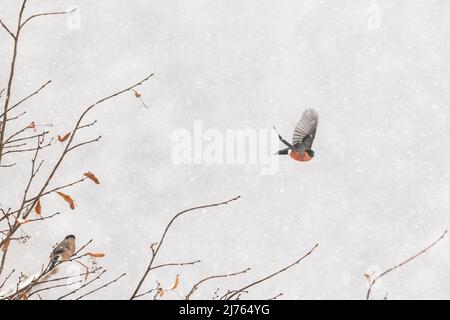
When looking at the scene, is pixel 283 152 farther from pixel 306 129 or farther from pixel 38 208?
pixel 38 208

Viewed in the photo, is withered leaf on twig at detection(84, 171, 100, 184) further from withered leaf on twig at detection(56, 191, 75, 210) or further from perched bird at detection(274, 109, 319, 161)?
perched bird at detection(274, 109, 319, 161)

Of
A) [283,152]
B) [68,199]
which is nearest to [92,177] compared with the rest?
[68,199]

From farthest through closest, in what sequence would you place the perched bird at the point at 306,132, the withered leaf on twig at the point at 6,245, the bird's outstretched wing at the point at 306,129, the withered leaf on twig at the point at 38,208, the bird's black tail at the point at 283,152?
the bird's outstretched wing at the point at 306,129, the perched bird at the point at 306,132, the bird's black tail at the point at 283,152, the withered leaf on twig at the point at 38,208, the withered leaf on twig at the point at 6,245

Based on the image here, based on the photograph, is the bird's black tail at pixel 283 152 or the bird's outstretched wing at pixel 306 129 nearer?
the bird's black tail at pixel 283 152

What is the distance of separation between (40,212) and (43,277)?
0.86ft

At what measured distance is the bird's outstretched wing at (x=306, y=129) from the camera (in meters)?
8.62

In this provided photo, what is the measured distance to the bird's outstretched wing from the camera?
8625 millimetres

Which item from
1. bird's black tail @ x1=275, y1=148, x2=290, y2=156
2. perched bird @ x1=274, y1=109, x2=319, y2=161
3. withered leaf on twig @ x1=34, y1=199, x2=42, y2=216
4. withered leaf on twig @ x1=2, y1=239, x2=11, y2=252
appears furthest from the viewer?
perched bird @ x1=274, y1=109, x2=319, y2=161

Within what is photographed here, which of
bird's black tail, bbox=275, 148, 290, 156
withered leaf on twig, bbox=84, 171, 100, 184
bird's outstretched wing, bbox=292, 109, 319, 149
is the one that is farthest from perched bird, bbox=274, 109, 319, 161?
withered leaf on twig, bbox=84, 171, 100, 184

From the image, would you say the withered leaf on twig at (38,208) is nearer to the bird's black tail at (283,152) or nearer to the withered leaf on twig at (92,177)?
the withered leaf on twig at (92,177)

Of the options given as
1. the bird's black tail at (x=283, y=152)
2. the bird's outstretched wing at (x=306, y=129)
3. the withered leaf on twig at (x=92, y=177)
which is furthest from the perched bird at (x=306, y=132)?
the withered leaf on twig at (x=92, y=177)

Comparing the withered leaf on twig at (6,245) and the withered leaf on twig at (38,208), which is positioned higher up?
the withered leaf on twig at (38,208)
